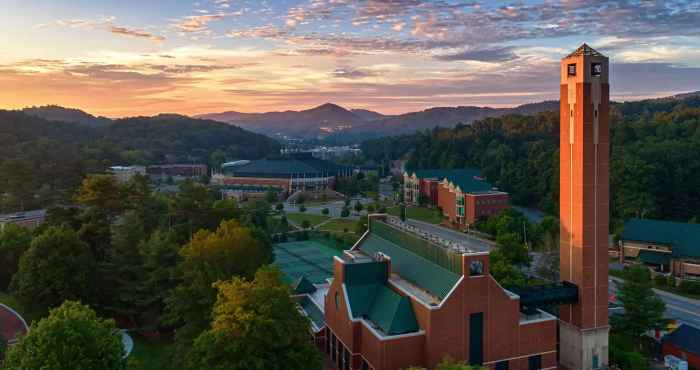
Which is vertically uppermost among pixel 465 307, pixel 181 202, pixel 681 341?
pixel 181 202

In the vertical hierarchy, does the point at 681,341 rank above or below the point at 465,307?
below

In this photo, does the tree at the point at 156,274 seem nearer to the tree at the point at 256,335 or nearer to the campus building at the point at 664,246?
the tree at the point at 256,335

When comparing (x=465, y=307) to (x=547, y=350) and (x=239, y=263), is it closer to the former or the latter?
(x=547, y=350)

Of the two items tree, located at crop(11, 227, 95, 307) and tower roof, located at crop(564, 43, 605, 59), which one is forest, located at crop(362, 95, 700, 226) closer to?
tower roof, located at crop(564, 43, 605, 59)

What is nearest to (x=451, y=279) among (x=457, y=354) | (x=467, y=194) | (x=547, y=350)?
(x=457, y=354)

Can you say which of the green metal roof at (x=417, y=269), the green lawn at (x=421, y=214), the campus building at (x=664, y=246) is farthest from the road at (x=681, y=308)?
the green lawn at (x=421, y=214)

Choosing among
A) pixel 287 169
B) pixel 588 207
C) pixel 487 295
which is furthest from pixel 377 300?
pixel 287 169
